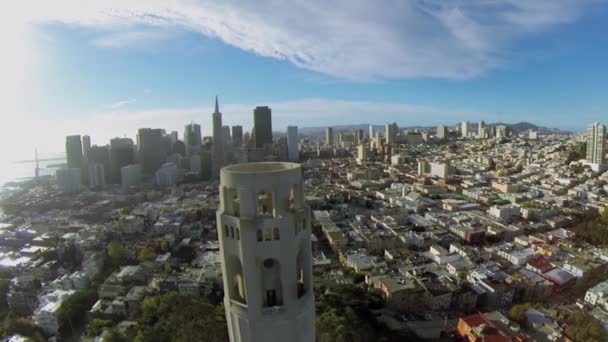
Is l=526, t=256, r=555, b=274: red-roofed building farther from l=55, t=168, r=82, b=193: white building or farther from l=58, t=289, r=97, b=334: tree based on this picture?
l=55, t=168, r=82, b=193: white building

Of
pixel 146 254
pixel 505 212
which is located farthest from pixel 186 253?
pixel 505 212

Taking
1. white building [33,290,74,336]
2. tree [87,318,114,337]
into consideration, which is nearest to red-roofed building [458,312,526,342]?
tree [87,318,114,337]

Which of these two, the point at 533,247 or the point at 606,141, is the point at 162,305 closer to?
the point at 533,247

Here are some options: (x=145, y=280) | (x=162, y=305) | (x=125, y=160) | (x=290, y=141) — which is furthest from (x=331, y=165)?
(x=162, y=305)

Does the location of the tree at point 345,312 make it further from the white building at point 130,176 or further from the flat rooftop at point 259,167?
the white building at point 130,176

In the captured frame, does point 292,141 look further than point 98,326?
Yes

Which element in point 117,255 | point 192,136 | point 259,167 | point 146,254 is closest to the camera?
point 259,167

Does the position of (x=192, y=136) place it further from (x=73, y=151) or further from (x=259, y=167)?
(x=259, y=167)
